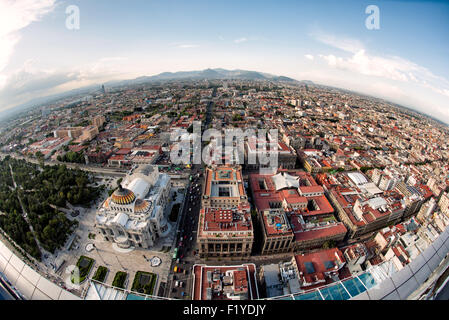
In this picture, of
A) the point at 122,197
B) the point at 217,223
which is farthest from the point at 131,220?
the point at 217,223

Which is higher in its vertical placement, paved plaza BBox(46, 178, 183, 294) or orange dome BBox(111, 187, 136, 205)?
orange dome BBox(111, 187, 136, 205)

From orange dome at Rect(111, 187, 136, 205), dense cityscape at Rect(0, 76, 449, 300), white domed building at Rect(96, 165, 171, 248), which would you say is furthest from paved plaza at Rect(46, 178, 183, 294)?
orange dome at Rect(111, 187, 136, 205)

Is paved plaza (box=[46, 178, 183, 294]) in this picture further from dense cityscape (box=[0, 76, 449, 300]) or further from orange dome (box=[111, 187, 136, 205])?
orange dome (box=[111, 187, 136, 205])

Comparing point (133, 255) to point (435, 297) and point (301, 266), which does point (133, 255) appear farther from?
point (435, 297)

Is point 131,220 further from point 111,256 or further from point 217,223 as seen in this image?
point 217,223

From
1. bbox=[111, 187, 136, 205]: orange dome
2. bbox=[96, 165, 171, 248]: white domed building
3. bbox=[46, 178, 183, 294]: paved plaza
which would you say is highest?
bbox=[111, 187, 136, 205]: orange dome

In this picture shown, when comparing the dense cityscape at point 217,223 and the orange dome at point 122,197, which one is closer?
the dense cityscape at point 217,223

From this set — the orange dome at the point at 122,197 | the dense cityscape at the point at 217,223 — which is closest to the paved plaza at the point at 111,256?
the dense cityscape at the point at 217,223

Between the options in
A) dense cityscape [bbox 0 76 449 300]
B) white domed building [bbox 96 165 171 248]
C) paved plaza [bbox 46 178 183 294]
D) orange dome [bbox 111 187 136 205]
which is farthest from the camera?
orange dome [bbox 111 187 136 205]

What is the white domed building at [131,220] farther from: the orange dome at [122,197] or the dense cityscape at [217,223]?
the dense cityscape at [217,223]

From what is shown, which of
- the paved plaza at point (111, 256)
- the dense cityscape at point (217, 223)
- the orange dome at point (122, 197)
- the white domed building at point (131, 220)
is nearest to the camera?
the dense cityscape at point (217, 223)
